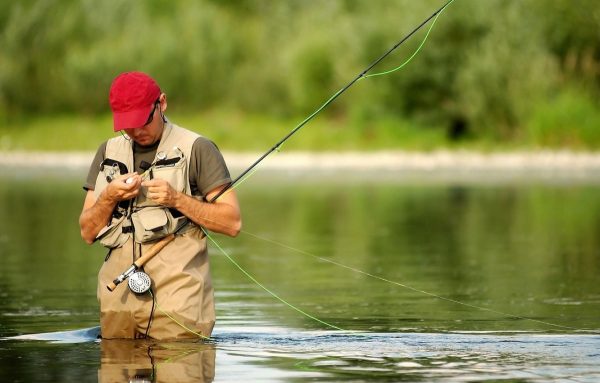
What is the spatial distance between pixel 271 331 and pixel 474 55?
1063 inches

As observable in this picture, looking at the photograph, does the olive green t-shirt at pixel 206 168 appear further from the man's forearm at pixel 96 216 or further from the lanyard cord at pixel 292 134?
the man's forearm at pixel 96 216

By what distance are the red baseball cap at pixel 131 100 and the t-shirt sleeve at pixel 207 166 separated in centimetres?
30

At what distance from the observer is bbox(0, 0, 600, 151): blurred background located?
3438 centimetres

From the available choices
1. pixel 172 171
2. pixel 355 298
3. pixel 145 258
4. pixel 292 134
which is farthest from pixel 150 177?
pixel 355 298

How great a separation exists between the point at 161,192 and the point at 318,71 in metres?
33.9

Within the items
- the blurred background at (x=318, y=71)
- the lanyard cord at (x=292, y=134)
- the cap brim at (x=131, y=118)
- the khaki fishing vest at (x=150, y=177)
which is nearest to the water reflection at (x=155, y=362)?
the lanyard cord at (x=292, y=134)

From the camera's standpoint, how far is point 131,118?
6973mm

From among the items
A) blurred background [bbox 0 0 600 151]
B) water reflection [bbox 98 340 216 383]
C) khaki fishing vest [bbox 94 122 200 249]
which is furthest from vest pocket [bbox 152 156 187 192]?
blurred background [bbox 0 0 600 151]

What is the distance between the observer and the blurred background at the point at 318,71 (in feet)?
113

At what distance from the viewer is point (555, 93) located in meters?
33.8

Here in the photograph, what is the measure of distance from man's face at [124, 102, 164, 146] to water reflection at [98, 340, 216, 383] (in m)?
0.98

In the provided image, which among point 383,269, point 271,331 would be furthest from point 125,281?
point 383,269

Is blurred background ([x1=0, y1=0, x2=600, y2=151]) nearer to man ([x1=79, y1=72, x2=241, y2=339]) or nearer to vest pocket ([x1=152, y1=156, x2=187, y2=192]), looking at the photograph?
man ([x1=79, y1=72, x2=241, y2=339])

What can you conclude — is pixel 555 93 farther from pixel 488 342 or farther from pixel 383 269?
pixel 488 342
